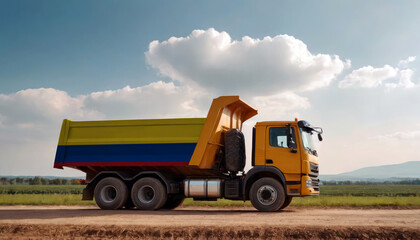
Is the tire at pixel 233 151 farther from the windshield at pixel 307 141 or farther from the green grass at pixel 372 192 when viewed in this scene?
the green grass at pixel 372 192

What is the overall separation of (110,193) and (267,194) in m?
5.89

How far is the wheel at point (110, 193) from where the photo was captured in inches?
573

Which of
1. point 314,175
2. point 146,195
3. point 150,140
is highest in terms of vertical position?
point 150,140

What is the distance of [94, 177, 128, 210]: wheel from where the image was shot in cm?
1455

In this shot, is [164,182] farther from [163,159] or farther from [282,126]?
[282,126]

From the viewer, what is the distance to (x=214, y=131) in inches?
538

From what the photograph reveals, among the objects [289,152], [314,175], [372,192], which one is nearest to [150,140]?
[289,152]

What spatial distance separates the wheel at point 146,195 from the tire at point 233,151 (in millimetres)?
2530

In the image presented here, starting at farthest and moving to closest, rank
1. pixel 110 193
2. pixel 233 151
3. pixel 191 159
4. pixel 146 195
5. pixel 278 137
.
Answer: pixel 110 193
pixel 146 195
pixel 233 151
pixel 191 159
pixel 278 137

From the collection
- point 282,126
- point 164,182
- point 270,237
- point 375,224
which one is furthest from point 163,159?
point 375,224

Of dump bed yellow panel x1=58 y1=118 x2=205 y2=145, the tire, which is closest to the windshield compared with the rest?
the tire

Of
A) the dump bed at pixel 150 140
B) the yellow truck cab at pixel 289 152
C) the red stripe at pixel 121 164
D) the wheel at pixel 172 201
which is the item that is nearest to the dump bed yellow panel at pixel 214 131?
the dump bed at pixel 150 140

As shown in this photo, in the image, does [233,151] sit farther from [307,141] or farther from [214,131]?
[307,141]

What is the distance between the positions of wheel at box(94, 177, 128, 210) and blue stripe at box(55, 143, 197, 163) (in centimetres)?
82
